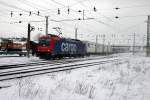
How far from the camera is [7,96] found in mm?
7301

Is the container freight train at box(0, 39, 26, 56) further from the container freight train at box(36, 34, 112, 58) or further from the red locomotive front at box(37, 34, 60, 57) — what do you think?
the red locomotive front at box(37, 34, 60, 57)

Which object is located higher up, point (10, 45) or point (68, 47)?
point (10, 45)

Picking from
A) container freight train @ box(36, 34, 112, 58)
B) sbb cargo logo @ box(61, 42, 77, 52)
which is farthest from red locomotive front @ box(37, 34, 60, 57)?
sbb cargo logo @ box(61, 42, 77, 52)

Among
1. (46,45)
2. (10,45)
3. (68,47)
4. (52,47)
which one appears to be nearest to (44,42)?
(46,45)

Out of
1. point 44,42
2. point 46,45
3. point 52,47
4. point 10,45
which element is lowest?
point 52,47

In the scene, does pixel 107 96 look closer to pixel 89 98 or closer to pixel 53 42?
pixel 89 98

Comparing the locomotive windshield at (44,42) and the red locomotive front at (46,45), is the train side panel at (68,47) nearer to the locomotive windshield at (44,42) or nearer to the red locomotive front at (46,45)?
the red locomotive front at (46,45)

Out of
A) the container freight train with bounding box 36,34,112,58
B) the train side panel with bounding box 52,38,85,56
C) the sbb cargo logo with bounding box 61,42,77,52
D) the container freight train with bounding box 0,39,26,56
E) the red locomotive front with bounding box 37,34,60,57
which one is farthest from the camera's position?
the container freight train with bounding box 0,39,26,56

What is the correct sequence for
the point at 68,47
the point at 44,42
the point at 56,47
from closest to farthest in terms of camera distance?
1. the point at 56,47
2. the point at 44,42
3. the point at 68,47

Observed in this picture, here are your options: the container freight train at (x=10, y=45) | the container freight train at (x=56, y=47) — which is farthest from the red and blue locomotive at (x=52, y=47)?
the container freight train at (x=10, y=45)

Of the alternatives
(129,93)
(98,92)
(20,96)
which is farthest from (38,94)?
(129,93)

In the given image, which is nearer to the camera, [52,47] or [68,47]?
[52,47]

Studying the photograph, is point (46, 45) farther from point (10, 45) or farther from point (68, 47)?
point (10, 45)

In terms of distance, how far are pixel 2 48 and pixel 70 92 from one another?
115ft
